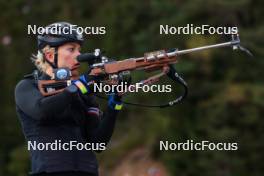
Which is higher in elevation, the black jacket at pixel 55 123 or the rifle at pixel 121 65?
the rifle at pixel 121 65

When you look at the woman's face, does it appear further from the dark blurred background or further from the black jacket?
the dark blurred background

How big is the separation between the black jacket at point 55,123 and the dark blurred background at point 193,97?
14253 mm

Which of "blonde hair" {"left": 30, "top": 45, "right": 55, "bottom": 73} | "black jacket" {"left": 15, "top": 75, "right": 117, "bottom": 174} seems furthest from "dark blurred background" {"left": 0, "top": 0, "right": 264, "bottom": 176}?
"black jacket" {"left": 15, "top": 75, "right": 117, "bottom": 174}

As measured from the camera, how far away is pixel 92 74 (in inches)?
270

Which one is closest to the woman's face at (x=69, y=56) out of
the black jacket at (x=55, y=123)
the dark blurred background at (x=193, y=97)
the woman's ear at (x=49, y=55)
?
the woman's ear at (x=49, y=55)

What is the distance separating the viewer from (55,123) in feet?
22.6

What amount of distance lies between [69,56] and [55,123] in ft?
1.58

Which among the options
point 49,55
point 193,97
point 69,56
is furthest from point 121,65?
point 193,97

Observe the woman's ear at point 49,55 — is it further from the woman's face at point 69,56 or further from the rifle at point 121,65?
the rifle at point 121,65

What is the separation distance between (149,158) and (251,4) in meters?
4.32

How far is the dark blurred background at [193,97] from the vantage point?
71.6 feet

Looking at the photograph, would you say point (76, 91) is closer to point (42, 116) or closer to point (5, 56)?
point (42, 116)

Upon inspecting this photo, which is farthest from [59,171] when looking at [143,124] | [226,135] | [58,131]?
[143,124]

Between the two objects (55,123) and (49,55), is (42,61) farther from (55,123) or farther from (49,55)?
(55,123)
